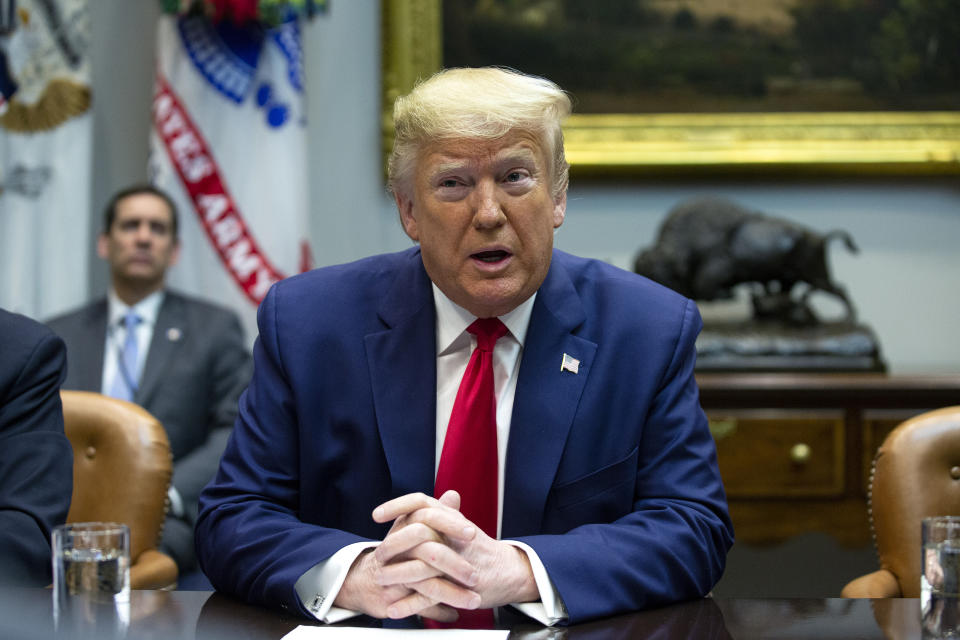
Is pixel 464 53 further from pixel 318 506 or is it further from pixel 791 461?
pixel 318 506

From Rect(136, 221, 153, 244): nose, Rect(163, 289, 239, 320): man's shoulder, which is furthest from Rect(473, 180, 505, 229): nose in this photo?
Rect(136, 221, 153, 244): nose

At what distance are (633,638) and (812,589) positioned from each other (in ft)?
8.83

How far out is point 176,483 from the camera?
3551mm

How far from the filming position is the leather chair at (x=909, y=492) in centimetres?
210

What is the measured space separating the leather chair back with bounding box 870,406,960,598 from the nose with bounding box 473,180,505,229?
0.94 meters

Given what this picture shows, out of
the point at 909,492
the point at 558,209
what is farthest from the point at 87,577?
the point at 909,492

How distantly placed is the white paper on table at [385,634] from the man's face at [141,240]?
295cm

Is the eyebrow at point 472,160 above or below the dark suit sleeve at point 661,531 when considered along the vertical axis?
above

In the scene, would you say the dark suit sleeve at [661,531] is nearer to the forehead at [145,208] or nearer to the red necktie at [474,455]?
the red necktie at [474,455]

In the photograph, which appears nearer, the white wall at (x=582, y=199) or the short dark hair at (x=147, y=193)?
the short dark hair at (x=147, y=193)

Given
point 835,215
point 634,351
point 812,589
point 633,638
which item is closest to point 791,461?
point 812,589

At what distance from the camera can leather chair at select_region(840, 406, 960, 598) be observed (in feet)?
6.90

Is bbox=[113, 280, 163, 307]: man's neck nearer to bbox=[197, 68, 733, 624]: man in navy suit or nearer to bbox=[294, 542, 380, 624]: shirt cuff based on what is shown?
bbox=[197, 68, 733, 624]: man in navy suit

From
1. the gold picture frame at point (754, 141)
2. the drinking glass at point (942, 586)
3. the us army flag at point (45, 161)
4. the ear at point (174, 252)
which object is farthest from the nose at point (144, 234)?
the drinking glass at point (942, 586)
